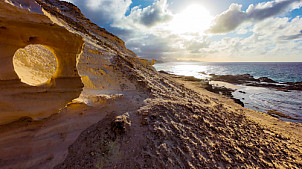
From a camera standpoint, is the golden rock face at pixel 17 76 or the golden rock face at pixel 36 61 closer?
the golden rock face at pixel 17 76

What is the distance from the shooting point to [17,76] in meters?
2.88

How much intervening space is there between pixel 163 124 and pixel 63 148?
321 centimetres

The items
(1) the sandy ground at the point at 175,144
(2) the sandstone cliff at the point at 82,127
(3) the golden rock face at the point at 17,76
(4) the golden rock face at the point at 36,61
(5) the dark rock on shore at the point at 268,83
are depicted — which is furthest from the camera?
(5) the dark rock on shore at the point at 268,83

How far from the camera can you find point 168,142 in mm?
3932

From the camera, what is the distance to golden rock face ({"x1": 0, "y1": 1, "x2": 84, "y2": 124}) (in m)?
2.59

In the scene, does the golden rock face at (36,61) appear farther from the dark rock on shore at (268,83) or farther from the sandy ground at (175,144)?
the dark rock on shore at (268,83)

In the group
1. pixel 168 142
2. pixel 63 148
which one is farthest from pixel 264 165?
pixel 63 148

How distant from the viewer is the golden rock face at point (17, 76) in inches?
102

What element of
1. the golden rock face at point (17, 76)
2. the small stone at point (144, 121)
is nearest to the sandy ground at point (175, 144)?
the small stone at point (144, 121)

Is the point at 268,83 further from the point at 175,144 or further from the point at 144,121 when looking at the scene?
the point at 144,121

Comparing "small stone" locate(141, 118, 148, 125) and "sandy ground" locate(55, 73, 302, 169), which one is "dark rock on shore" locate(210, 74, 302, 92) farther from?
"small stone" locate(141, 118, 148, 125)

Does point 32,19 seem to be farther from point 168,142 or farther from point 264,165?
point 264,165

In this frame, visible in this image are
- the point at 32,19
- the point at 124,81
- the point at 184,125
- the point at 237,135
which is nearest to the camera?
the point at 32,19

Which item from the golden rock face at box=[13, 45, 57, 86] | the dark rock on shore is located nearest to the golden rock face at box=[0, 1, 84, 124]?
the golden rock face at box=[13, 45, 57, 86]
